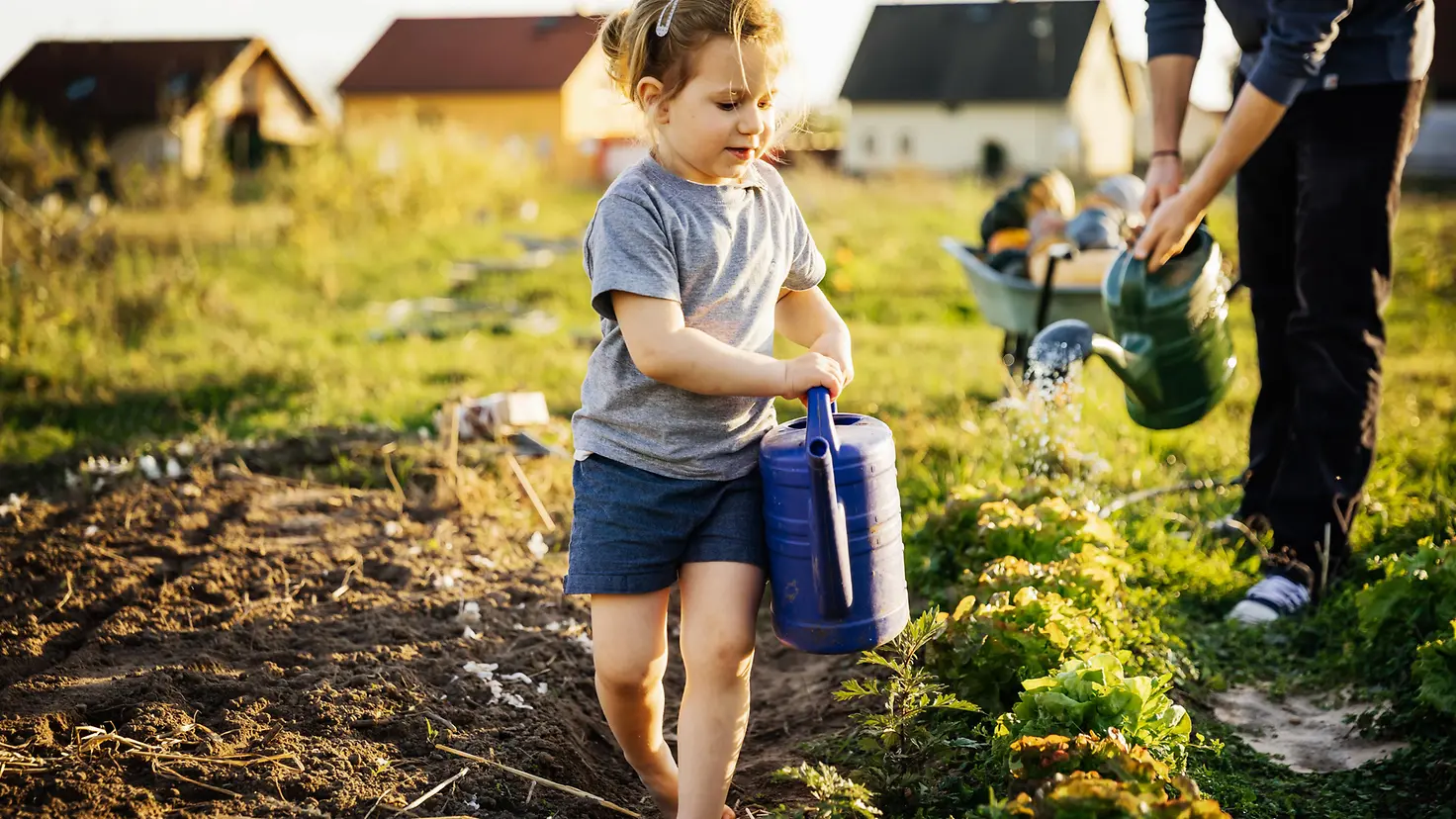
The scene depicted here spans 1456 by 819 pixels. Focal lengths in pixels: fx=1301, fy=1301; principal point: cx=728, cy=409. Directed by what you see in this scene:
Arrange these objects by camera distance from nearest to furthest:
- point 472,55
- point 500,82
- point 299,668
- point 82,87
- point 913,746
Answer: point 913,746 → point 299,668 → point 82,87 → point 500,82 → point 472,55

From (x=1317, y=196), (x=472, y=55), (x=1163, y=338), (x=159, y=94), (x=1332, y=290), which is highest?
(x=472, y=55)

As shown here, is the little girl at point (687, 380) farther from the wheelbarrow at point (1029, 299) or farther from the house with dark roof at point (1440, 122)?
the house with dark roof at point (1440, 122)

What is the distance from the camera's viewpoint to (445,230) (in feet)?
44.2

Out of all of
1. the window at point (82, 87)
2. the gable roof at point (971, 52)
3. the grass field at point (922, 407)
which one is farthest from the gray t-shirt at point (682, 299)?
the gable roof at point (971, 52)

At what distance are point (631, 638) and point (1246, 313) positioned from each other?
27.0 ft

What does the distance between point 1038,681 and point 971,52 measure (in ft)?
120

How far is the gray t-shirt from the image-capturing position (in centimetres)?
213

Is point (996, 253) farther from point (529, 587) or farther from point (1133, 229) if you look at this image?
point (529, 587)

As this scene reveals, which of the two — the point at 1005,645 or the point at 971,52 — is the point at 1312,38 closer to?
the point at 1005,645

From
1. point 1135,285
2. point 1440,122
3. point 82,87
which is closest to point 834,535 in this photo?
point 1135,285

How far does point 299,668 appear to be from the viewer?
2.73 metres

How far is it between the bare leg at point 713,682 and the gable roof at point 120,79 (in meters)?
17.1

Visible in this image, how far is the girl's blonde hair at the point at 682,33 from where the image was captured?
2.08 metres

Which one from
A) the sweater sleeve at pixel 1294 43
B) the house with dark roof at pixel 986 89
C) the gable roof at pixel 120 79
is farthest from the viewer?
the house with dark roof at pixel 986 89
